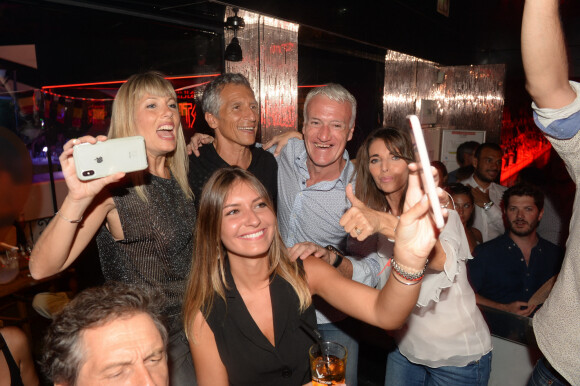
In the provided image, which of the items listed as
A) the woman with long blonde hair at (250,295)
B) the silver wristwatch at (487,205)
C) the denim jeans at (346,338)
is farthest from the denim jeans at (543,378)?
the silver wristwatch at (487,205)

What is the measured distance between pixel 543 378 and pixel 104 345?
1.70 metres

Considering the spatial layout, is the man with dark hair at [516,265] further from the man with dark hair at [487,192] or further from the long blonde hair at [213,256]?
the long blonde hair at [213,256]

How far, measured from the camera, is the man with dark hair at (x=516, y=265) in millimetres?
3084

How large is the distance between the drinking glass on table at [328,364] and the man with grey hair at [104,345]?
51cm

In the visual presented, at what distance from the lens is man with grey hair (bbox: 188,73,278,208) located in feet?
8.97

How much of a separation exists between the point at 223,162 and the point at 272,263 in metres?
1.02

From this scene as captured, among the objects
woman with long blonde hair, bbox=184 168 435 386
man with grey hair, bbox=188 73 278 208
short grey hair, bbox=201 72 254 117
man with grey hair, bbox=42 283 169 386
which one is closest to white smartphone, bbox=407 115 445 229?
woman with long blonde hair, bbox=184 168 435 386

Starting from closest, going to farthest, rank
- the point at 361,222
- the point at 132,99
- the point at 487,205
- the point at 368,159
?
the point at 361,222 → the point at 132,99 → the point at 368,159 → the point at 487,205

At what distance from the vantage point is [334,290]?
185 cm

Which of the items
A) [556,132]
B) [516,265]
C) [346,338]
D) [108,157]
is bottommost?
[346,338]

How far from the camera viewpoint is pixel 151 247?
1939mm

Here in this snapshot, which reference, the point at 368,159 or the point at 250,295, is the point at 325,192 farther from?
the point at 250,295

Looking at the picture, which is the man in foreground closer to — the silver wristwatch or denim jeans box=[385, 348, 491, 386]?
denim jeans box=[385, 348, 491, 386]

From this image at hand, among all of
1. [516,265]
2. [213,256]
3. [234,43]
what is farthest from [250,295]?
[234,43]
